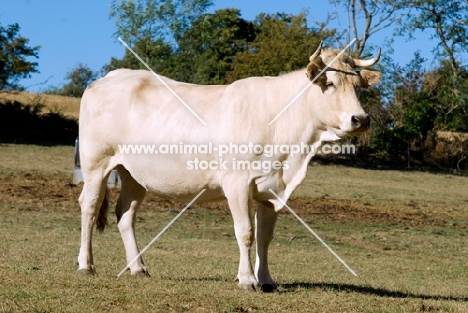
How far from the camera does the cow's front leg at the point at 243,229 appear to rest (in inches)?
356

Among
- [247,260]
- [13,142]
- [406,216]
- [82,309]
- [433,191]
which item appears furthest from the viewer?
[13,142]

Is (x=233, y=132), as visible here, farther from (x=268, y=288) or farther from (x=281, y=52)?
(x=281, y=52)

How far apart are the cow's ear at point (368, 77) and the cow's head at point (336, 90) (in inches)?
8.0

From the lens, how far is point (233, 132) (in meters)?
Answer: 9.30

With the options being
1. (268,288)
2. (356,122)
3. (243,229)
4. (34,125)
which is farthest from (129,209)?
(34,125)

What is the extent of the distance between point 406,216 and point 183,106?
45.5 feet

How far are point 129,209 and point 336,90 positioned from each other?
9.86 feet

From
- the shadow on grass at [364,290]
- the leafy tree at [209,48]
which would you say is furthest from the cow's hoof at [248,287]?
A: the leafy tree at [209,48]

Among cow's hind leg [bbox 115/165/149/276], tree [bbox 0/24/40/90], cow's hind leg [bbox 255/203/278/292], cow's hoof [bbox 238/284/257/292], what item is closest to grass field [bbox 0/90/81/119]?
tree [bbox 0/24/40/90]

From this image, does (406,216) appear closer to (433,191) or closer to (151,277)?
(433,191)

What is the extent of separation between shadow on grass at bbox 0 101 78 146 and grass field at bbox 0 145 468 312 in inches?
436

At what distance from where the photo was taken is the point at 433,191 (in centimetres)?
3253

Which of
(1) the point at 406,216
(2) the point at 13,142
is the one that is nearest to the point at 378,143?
(2) the point at 13,142

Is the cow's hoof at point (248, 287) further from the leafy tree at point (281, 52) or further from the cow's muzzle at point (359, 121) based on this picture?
the leafy tree at point (281, 52)
